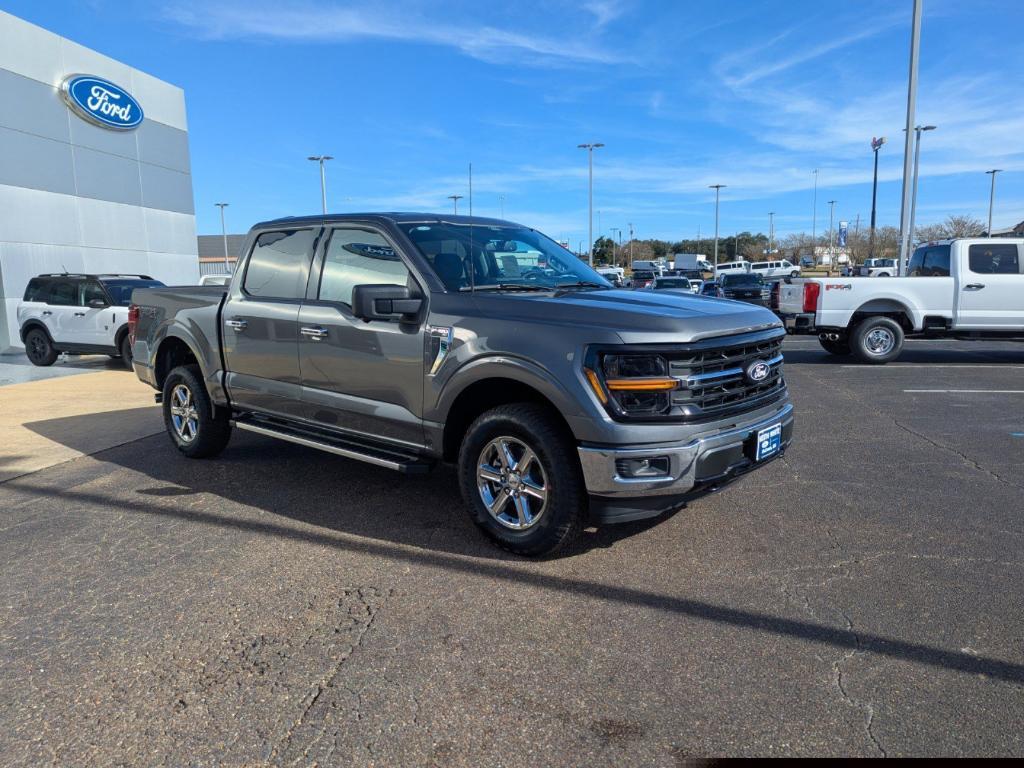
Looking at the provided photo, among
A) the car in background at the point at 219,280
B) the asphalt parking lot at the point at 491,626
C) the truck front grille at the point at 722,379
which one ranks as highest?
the car in background at the point at 219,280

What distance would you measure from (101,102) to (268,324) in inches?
603

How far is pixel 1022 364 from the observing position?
41.4ft

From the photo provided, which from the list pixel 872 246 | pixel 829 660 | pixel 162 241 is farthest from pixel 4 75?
pixel 872 246

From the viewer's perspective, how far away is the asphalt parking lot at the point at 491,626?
8.74 feet

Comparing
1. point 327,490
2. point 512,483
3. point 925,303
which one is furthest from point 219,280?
point 925,303

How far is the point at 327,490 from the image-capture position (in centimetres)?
559

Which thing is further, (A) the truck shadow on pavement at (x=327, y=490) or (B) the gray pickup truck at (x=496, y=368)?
(A) the truck shadow on pavement at (x=327, y=490)

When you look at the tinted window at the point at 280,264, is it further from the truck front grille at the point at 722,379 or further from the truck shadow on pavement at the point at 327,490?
the truck front grille at the point at 722,379

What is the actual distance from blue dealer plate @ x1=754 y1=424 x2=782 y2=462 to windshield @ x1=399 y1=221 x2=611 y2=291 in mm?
1563

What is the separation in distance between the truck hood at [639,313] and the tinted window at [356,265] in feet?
2.47

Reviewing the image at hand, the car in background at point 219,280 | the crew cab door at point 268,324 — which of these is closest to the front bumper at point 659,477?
the crew cab door at point 268,324

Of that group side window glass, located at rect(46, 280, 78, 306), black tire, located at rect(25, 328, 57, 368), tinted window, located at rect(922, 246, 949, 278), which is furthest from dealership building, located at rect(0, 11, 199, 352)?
tinted window, located at rect(922, 246, 949, 278)

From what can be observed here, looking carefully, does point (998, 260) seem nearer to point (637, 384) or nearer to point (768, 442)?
point (768, 442)

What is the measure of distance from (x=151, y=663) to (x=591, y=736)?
187 centimetres
